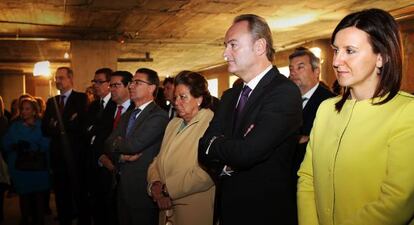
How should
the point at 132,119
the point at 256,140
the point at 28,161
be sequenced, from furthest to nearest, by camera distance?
the point at 28,161 < the point at 132,119 < the point at 256,140

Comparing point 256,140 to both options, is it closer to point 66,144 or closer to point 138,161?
point 138,161

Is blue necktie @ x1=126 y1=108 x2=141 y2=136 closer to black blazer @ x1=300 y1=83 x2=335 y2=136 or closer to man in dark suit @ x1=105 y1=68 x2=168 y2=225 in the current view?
man in dark suit @ x1=105 y1=68 x2=168 y2=225

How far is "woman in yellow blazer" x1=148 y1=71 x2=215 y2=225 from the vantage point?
252 cm

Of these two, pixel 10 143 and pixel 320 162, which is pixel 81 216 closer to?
pixel 10 143

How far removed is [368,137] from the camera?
1.34 meters

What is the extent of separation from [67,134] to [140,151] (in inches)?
75.2

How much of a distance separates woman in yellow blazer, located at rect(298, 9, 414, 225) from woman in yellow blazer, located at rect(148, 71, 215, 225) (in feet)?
3.77

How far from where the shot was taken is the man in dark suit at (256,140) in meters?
1.72

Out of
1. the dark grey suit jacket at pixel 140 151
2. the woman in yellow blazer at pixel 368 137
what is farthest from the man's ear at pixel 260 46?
the dark grey suit jacket at pixel 140 151

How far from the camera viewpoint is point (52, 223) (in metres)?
5.20

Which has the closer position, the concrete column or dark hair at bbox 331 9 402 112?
dark hair at bbox 331 9 402 112

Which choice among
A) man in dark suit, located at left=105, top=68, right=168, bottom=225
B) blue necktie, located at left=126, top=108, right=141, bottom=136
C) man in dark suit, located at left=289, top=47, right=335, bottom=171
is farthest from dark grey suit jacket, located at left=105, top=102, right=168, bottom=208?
man in dark suit, located at left=289, top=47, right=335, bottom=171

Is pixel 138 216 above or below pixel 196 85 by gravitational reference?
below

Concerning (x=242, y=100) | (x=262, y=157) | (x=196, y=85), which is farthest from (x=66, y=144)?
(x=262, y=157)
